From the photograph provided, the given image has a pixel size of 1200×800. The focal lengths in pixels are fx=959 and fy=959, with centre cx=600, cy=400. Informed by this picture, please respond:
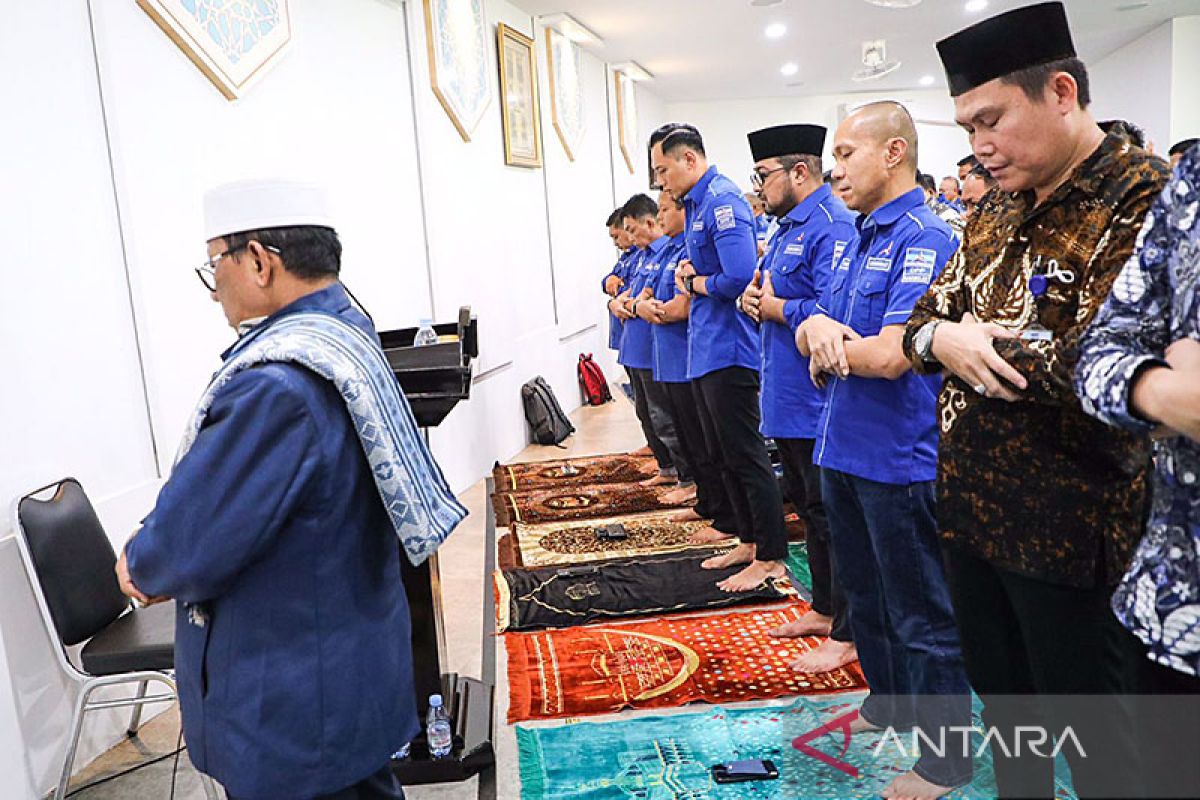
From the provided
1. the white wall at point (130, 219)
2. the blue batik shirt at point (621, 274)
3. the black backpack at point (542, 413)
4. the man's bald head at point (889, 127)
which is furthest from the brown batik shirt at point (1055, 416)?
the black backpack at point (542, 413)

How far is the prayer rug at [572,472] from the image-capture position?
602 centimetres

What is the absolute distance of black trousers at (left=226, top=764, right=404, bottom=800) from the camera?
1.67m

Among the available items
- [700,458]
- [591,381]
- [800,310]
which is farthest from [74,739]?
[591,381]

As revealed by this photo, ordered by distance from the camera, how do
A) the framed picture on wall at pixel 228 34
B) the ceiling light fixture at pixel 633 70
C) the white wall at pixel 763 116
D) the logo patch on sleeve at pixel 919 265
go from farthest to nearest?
the white wall at pixel 763 116 < the ceiling light fixture at pixel 633 70 < the framed picture on wall at pixel 228 34 < the logo patch on sleeve at pixel 919 265

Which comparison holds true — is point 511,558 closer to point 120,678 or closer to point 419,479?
point 120,678

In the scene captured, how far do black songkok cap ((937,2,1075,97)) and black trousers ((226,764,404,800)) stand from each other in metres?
1.58

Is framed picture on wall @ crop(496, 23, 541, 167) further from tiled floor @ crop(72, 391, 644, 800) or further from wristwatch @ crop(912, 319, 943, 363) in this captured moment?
wristwatch @ crop(912, 319, 943, 363)

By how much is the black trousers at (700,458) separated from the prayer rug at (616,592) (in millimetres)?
333

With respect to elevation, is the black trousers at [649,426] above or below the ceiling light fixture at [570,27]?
below

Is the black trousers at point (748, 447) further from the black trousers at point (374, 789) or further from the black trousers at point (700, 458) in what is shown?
the black trousers at point (374, 789)

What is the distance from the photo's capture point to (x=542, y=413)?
24.1 ft

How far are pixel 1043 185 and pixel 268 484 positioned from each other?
51.0 inches

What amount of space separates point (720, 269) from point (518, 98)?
3796 millimetres

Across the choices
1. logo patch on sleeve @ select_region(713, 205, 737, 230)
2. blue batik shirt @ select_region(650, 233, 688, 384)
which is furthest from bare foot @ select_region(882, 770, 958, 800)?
blue batik shirt @ select_region(650, 233, 688, 384)
